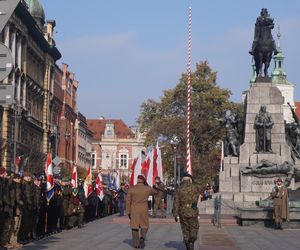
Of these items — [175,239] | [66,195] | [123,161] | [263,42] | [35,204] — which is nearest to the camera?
[35,204]

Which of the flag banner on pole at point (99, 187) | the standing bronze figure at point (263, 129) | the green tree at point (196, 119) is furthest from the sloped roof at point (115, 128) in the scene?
the standing bronze figure at point (263, 129)

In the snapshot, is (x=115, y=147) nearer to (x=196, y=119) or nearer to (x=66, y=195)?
(x=196, y=119)

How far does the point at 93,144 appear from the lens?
142m

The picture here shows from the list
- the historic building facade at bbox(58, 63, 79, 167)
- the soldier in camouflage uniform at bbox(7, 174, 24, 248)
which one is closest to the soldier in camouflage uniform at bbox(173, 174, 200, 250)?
the soldier in camouflage uniform at bbox(7, 174, 24, 248)

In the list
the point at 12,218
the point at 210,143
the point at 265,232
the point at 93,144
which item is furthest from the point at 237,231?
the point at 93,144

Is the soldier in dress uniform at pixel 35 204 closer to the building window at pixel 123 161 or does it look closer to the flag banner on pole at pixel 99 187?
the flag banner on pole at pixel 99 187

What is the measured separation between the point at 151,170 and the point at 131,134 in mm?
116576

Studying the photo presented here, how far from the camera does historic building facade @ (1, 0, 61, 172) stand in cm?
5731

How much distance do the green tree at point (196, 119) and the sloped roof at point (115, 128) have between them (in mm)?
77802

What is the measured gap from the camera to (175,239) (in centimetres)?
1783

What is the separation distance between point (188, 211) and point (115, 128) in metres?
131

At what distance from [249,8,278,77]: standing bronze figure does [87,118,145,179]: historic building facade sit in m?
102

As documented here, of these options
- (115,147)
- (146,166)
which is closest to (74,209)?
(146,166)

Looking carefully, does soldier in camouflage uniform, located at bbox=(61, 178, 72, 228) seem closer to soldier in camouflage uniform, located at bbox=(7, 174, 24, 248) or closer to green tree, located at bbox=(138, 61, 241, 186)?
soldier in camouflage uniform, located at bbox=(7, 174, 24, 248)
